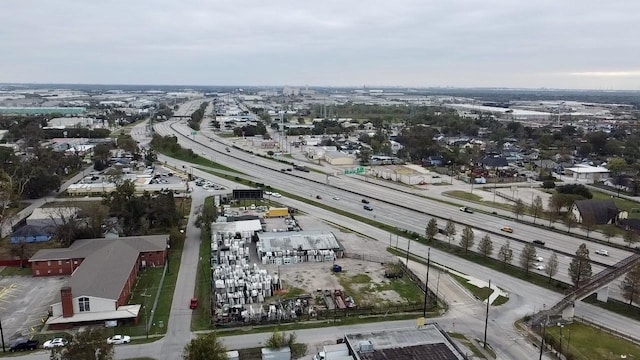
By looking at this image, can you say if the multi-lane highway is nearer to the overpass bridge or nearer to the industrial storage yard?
the overpass bridge

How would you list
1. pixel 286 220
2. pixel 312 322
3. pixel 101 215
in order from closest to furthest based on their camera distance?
pixel 312 322, pixel 101 215, pixel 286 220

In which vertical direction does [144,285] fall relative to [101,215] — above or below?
below

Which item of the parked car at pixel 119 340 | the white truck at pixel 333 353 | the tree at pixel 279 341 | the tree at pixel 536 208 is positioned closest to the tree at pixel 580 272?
the tree at pixel 536 208

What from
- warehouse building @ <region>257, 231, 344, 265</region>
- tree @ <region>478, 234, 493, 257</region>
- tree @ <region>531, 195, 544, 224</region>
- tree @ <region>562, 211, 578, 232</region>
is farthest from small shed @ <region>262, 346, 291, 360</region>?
tree @ <region>531, 195, 544, 224</region>

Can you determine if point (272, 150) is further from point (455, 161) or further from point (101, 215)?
point (101, 215)

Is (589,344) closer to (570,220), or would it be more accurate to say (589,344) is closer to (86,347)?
(570,220)

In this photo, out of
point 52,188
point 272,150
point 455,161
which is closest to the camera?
point 52,188

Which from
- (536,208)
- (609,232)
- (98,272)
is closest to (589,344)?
(609,232)

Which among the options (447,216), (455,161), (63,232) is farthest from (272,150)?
(63,232)

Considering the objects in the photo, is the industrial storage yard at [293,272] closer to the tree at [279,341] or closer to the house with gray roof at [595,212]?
the tree at [279,341]
